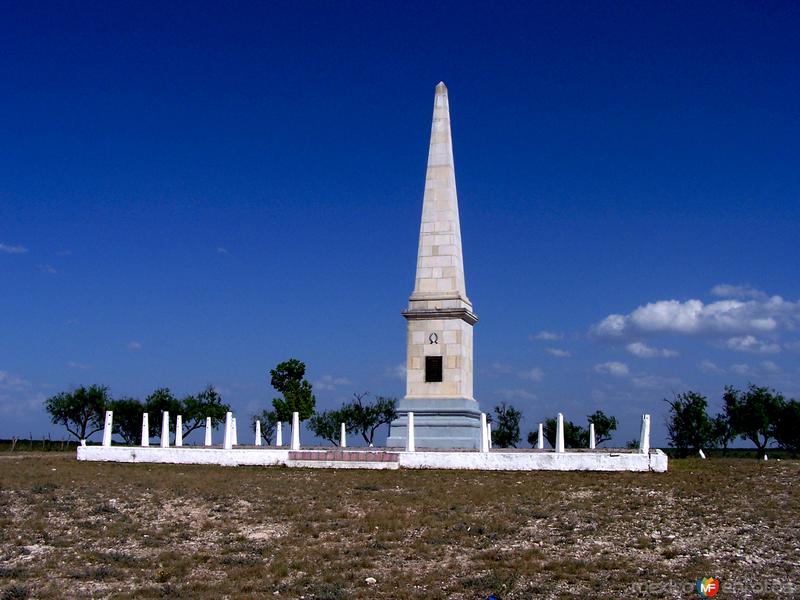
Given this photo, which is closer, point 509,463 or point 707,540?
point 707,540

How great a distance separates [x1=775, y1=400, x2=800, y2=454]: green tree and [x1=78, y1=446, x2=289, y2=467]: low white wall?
3217 centimetres

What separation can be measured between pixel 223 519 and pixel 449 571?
5.30m

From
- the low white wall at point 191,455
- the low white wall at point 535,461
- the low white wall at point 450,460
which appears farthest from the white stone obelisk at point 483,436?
the low white wall at point 191,455

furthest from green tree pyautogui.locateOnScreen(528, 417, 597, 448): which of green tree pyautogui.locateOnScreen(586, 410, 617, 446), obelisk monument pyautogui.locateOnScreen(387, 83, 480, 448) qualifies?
obelisk monument pyautogui.locateOnScreen(387, 83, 480, 448)

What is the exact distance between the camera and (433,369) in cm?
2828

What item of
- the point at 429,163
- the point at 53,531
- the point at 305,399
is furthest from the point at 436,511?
the point at 305,399

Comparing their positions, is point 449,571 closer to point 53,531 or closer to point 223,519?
point 223,519

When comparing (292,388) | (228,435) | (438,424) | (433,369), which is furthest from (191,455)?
(292,388)

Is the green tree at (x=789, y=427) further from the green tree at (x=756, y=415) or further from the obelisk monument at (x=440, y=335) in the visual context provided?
the obelisk monument at (x=440, y=335)

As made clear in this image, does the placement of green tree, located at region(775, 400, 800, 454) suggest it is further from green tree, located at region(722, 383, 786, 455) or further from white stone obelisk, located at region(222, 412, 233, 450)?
white stone obelisk, located at region(222, 412, 233, 450)

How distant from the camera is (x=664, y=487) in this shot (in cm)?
1891

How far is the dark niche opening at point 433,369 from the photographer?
92.6 ft

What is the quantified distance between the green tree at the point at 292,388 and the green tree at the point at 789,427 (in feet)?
81.8

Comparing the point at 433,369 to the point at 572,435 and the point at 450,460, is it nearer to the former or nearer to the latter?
the point at 450,460
